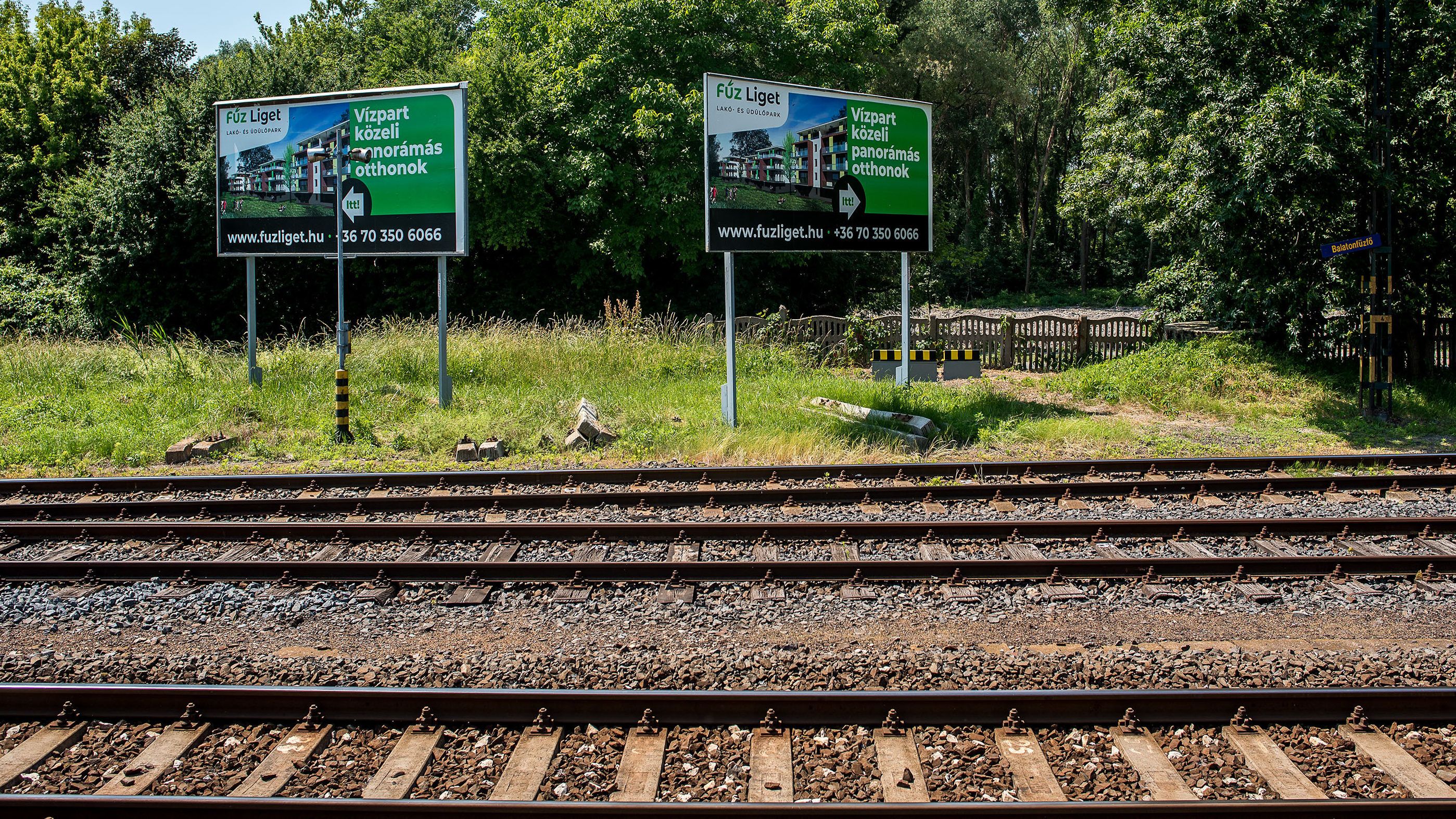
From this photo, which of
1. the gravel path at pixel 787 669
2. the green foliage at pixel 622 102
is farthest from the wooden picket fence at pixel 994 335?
the gravel path at pixel 787 669

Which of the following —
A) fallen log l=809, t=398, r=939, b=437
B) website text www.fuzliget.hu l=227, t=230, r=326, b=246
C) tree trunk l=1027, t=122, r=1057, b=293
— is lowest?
fallen log l=809, t=398, r=939, b=437

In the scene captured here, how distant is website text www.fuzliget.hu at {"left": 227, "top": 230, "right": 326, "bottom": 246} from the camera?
55.1ft

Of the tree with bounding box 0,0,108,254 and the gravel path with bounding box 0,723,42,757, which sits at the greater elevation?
the tree with bounding box 0,0,108,254

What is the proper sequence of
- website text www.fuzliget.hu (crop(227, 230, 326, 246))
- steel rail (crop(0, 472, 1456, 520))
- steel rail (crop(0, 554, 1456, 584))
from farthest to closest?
website text www.fuzliget.hu (crop(227, 230, 326, 246)) < steel rail (crop(0, 472, 1456, 520)) < steel rail (crop(0, 554, 1456, 584))

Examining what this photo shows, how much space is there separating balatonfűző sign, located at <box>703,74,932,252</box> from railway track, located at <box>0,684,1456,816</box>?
9.51m

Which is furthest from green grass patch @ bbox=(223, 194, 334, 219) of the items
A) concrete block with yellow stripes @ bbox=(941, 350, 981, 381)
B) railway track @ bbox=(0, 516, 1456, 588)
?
concrete block with yellow stripes @ bbox=(941, 350, 981, 381)

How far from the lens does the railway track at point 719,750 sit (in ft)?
14.7

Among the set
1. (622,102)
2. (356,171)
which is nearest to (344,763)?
(356,171)

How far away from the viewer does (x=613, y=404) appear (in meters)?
15.2

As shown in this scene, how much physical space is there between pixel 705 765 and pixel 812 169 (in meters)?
11.1

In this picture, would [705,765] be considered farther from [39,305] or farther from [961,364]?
[39,305]

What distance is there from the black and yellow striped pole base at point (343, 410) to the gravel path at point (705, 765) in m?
9.86

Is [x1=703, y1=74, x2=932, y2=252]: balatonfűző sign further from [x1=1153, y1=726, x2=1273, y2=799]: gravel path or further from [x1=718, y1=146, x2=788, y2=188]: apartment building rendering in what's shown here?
[x1=1153, y1=726, x2=1273, y2=799]: gravel path

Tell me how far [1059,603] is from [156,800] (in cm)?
563
